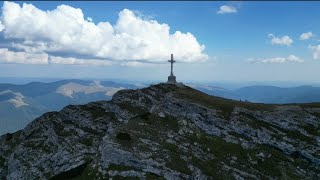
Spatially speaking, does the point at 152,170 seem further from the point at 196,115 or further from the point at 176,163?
the point at 196,115

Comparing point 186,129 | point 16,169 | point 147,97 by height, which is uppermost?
point 147,97

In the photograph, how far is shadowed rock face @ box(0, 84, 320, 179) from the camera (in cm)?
4956

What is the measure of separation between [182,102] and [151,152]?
18284mm

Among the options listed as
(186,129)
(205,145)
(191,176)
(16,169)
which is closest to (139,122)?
(186,129)

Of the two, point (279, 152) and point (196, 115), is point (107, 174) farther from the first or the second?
point (279, 152)

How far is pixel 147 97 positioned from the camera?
71.6 metres

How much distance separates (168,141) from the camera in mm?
55906

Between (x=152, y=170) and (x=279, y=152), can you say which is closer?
(x=152, y=170)

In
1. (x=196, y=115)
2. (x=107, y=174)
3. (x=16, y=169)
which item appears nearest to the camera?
(x=107, y=174)

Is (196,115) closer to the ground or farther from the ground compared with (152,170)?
farther from the ground

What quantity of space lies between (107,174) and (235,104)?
31.8 meters

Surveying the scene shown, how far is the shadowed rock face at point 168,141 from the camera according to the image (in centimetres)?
4956

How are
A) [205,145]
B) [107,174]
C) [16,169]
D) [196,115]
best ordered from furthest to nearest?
[196,115]
[16,169]
[205,145]
[107,174]

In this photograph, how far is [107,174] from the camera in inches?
1855
